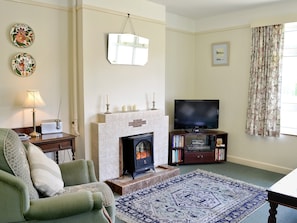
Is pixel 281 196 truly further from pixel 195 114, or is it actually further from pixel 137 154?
pixel 195 114

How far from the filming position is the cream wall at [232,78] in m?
4.35

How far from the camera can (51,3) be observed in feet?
11.3

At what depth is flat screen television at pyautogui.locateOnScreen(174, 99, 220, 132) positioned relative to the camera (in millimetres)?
4840

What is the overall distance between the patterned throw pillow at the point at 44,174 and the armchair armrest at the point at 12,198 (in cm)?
32

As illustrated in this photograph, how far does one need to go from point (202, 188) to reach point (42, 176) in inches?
88.8

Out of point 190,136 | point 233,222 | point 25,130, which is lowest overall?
point 233,222

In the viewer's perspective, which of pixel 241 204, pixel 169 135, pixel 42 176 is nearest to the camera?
pixel 42 176

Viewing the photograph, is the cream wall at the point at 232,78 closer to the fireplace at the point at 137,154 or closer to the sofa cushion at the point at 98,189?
the fireplace at the point at 137,154

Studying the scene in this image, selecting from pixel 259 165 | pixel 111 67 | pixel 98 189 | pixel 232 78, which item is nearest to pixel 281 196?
pixel 98 189

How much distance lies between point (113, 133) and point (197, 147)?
5.85ft

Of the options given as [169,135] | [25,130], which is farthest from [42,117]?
[169,135]

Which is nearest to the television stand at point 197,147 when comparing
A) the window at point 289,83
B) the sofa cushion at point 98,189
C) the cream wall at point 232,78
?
the cream wall at point 232,78

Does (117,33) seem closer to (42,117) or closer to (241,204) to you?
(42,117)

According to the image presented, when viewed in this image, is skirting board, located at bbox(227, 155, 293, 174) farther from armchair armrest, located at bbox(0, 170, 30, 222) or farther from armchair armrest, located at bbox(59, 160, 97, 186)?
armchair armrest, located at bbox(0, 170, 30, 222)
